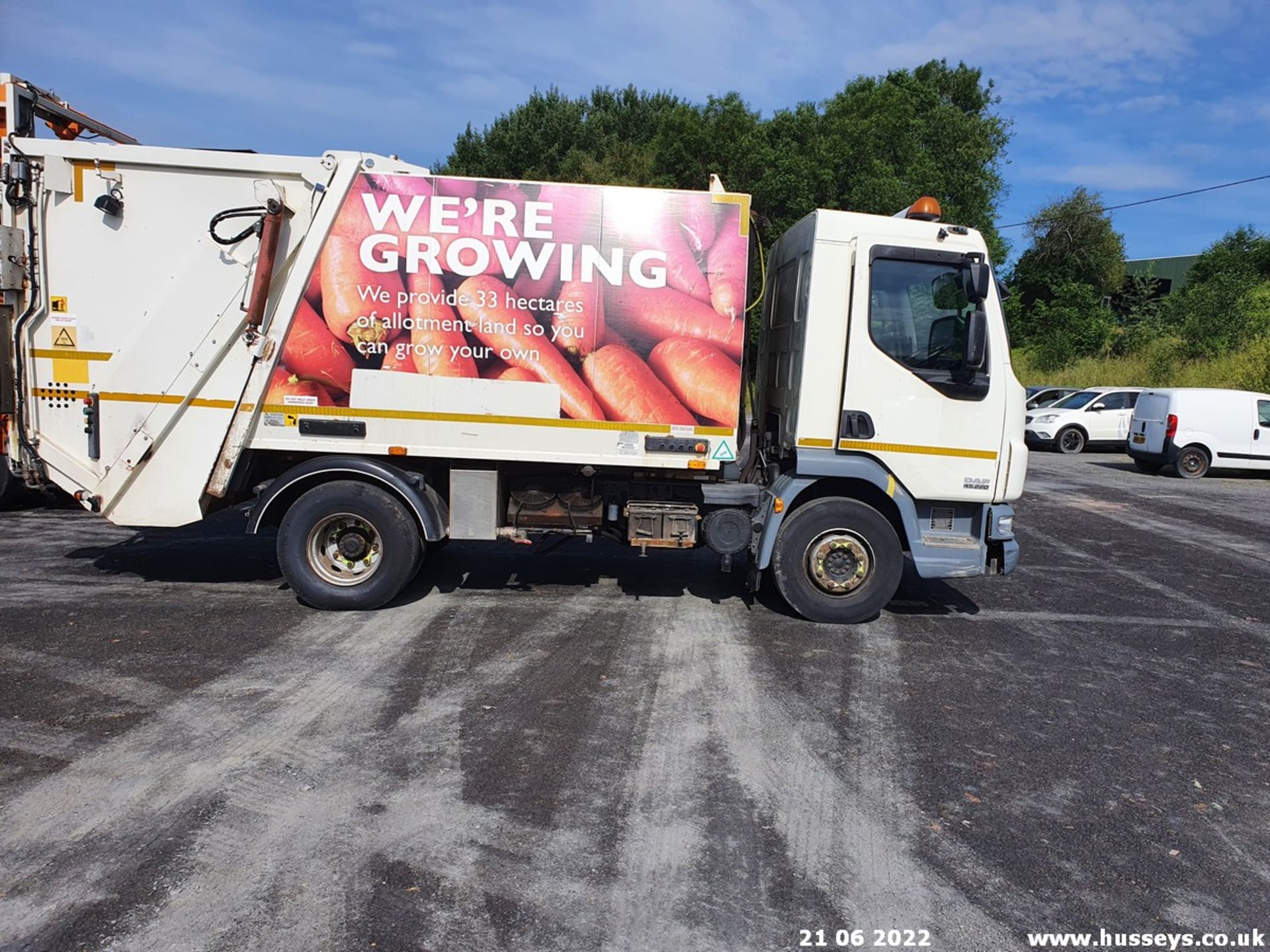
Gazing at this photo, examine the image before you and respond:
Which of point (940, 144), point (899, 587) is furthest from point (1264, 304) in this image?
point (899, 587)

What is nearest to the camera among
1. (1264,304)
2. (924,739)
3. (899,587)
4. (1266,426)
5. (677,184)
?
(924,739)

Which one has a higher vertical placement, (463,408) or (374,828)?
(463,408)

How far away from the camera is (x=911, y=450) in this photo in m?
6.47

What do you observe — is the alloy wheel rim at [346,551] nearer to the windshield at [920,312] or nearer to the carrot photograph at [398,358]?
the carrot photograph at [398,358]

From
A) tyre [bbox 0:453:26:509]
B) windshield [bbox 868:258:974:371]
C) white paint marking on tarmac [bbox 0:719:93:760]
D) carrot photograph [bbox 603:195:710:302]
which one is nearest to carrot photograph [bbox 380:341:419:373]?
carrot photograph [bbox 603:195:710:302]

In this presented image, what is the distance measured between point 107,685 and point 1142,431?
1932cm

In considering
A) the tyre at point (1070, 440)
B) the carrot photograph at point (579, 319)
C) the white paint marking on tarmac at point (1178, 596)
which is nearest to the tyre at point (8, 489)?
the carrot photograph at point (579, 319)

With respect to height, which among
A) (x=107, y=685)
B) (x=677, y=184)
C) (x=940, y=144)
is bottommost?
(x=107, y=685)

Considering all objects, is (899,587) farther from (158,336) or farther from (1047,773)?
(158,336)

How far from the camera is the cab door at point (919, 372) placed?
6352 millimetres

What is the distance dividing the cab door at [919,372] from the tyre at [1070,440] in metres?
17.7

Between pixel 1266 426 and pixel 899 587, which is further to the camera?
pixel 1266 426

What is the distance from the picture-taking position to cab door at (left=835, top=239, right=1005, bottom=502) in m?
6.35

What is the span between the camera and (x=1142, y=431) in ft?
60.4
